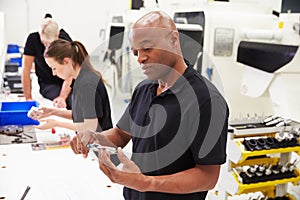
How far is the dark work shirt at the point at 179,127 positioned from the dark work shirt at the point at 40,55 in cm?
203

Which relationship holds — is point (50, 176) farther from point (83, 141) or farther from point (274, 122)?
point (274, 122)

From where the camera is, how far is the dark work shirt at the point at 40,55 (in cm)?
306

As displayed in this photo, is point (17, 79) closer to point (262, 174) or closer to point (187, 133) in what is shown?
point (262, 174)

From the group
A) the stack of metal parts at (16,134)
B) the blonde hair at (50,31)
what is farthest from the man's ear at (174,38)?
the blonde hair at (50,31)

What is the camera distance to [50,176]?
5.65ft

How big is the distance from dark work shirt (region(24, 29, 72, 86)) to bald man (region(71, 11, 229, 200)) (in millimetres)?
2036

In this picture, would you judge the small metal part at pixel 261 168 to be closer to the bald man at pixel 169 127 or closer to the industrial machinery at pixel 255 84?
the industrial machinery at pixel 255 84

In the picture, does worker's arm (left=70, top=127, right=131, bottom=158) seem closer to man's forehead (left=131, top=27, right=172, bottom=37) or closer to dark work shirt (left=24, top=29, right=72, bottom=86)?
man's forehead (left=131, top=27, right=172, bottom=37)

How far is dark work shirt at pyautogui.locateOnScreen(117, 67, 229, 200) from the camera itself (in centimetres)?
100

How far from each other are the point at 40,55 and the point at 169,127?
2363mm

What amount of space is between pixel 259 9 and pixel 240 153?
201 centimetres

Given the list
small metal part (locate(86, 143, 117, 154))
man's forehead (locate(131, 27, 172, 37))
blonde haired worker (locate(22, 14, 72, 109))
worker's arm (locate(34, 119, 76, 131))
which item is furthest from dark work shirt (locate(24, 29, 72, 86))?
man's forehead (locate(131, 27, 172, 37))

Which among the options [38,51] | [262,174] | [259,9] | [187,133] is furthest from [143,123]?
[259,9]

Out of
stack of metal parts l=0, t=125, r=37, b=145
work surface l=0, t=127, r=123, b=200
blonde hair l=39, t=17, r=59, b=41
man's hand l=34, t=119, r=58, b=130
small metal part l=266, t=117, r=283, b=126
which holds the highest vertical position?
blonde hair l=39, t=17, r=59, b=41
